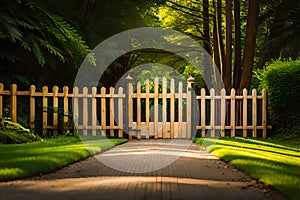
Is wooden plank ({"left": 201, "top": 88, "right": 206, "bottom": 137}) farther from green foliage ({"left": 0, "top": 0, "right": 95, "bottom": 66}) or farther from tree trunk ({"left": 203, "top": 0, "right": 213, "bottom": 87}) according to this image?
tree trunk ({"left": 203, "top": 0, "right": 213, "bottom": 87})

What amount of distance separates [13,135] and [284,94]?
866cm

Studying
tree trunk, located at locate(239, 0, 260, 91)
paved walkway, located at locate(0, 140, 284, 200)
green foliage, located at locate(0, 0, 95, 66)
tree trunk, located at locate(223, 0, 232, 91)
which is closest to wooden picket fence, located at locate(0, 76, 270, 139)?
tree trunk, located at locate(239, 0, 260, 91)

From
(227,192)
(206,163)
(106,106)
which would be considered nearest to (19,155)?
(206,163)

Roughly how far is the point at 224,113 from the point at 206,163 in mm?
9672

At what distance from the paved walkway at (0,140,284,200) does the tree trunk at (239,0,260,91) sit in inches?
409

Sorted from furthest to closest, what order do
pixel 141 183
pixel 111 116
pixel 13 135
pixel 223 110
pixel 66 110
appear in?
pixel 223 110 < pixel 111 116 < pixel 66 110 < pixel 13 135 < pixel 141 183

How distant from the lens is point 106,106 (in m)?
19.2

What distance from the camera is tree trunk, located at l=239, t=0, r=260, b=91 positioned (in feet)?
60.7

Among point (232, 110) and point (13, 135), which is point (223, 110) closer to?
point (232, 110)

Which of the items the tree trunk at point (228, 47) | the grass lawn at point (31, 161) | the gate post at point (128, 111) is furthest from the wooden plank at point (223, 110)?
the grass lawn at point (31, 161)

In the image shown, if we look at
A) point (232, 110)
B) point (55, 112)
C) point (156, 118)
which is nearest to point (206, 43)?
point (232, 110)

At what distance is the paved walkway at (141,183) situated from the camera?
5.46m

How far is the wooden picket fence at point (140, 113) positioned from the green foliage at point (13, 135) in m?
3.99

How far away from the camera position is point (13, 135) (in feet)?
41.4
